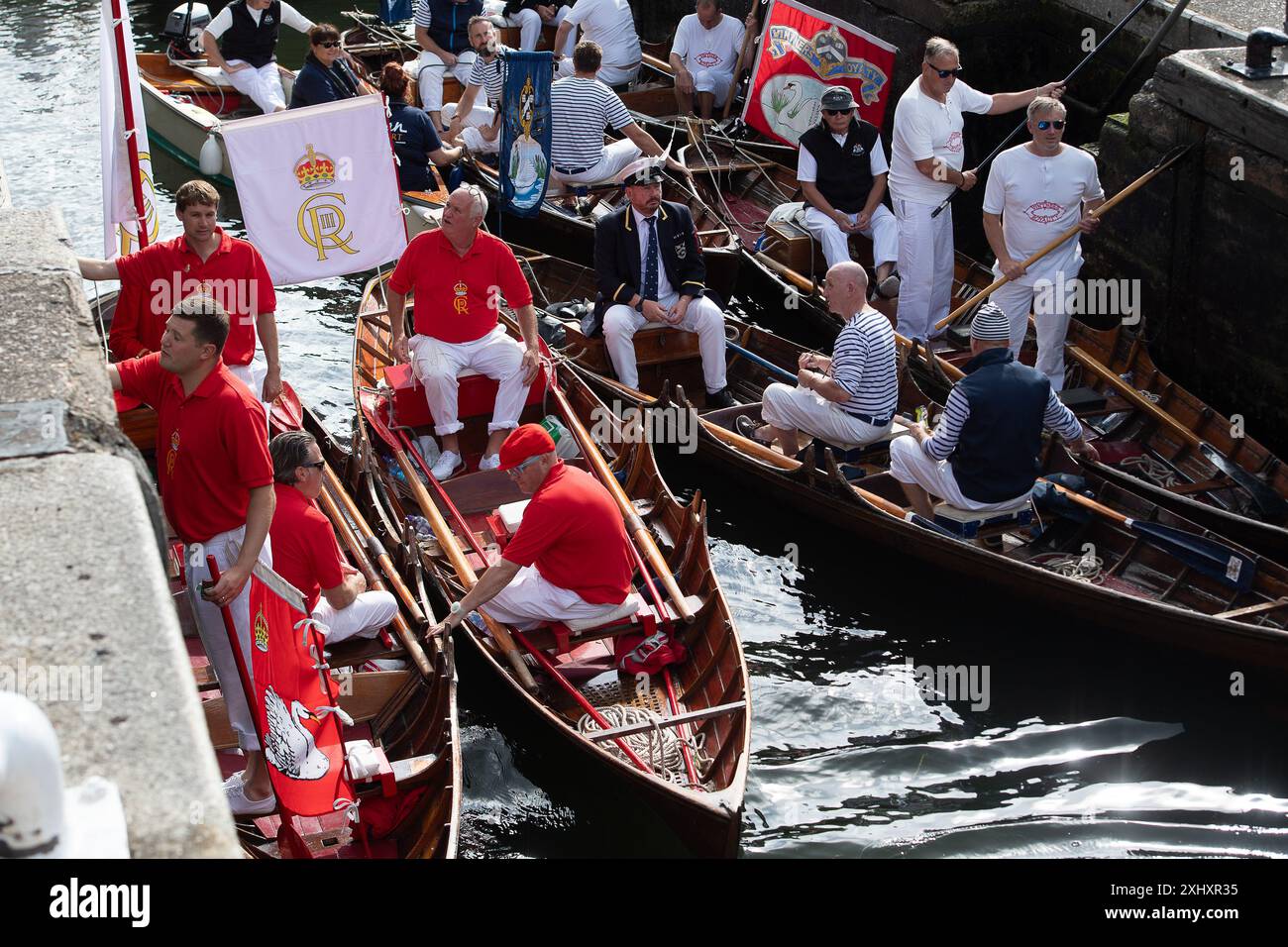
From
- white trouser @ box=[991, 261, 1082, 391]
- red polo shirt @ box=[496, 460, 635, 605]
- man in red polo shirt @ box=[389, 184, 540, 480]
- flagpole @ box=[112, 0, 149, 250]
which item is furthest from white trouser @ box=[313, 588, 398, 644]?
white trouser @ box=[991, 261, 1082, 391]

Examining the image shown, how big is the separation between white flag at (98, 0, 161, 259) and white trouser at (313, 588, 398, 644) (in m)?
3.01

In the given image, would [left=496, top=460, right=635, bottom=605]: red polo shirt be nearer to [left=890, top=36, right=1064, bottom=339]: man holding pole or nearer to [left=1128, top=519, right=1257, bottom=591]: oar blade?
[left=1128, top=519, right=1257, bottom=591]: oar blade

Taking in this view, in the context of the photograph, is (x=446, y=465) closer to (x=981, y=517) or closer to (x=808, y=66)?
(x=981, y=517)

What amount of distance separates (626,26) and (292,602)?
12179mm

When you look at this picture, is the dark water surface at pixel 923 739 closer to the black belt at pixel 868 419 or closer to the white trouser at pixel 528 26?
the black belt at pixel 868 419

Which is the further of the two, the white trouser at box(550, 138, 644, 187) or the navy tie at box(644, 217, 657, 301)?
the white trouser at box(550, 138, 644, 187)

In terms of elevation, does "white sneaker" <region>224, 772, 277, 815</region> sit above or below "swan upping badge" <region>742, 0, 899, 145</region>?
below

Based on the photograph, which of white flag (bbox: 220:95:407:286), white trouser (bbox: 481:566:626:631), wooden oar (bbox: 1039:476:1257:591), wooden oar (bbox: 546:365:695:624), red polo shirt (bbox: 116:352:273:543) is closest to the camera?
red polo shirt (bbox: 116:352:273:543)

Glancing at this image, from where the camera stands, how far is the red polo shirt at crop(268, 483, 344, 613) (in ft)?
21.0

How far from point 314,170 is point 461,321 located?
152 centimetres

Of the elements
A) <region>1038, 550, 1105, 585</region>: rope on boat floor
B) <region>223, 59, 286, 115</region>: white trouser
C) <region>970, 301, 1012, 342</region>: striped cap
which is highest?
<region>223, 59, 286, 115</region>: white trouser

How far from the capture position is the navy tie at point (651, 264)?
10.4m

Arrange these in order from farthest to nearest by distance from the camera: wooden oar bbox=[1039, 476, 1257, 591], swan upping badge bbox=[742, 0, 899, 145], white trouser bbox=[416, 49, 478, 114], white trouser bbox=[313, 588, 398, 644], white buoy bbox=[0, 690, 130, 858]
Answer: white trouser bbox=[416, 49, 478, 114] < swan upping badge bbox=[742, 0, 899, 145] < wooden oar bbox=[1039, 476, 1257, 591] < white trouser bbox=[313, 588, 398, 644] < white buoy bbox=[0, 690, 130, 858]
